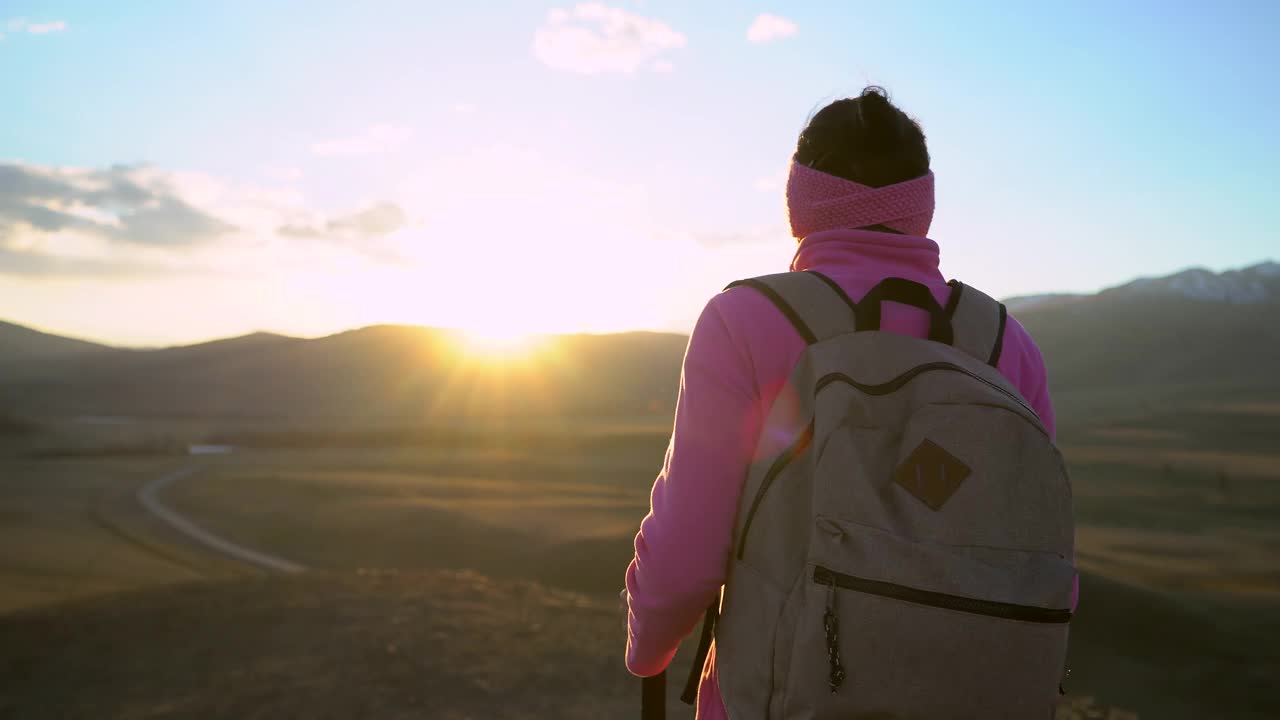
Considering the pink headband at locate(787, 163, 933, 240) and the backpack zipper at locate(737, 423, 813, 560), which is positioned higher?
the pink headband at locate(787, 163, 933, 240)

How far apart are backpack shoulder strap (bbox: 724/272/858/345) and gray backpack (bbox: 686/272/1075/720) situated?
40 millimetres

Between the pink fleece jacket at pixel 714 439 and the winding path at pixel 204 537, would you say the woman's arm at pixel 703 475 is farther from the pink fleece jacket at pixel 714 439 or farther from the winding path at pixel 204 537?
the winding path at pixel 204 537

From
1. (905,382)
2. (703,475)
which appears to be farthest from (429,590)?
(905,382)

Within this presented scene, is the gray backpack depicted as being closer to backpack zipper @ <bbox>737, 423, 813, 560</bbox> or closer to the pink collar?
backpack zipper @ <bbox>737, 423, 813, 560</bbox>

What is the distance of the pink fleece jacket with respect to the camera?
1.77 m

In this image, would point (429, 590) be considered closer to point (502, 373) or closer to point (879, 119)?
point (879, 119)

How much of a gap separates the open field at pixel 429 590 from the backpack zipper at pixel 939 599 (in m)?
6.36

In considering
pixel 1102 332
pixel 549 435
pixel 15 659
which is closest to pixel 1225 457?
pixel 549 435

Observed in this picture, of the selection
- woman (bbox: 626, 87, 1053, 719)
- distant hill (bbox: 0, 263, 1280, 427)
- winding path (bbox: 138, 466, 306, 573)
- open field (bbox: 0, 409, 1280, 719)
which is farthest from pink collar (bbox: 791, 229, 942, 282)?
distant hill (bbox: 0, 263, 1280, 427)

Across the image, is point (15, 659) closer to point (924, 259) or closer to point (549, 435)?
point (924, 259)

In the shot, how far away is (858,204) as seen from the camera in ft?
6.24

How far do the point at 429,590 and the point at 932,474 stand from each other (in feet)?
35.4

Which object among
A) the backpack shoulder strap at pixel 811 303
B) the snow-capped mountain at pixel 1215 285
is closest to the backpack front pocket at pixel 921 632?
the backpack shoulder strap at pixel 811 303

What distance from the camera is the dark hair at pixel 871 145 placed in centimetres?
191
